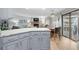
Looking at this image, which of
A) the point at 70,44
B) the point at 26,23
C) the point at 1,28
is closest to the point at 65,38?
the point at 70,44

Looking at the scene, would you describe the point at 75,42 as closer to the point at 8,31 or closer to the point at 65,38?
the point at 65,38

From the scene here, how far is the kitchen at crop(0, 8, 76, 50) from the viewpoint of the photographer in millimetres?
2646

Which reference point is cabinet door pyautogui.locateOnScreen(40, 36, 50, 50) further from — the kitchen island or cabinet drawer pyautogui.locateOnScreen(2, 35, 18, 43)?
cabinet drawer pyautogui.locateOnScreen(2, 35, 18, 43)

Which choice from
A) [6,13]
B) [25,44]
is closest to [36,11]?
[6,13]

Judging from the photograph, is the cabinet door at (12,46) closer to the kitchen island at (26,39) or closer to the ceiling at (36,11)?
the kitchen island at (26,39)

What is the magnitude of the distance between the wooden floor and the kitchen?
6cm

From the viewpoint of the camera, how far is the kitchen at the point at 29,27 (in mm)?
2646

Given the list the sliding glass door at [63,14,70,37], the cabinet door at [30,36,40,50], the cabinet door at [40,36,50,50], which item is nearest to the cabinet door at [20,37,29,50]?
the cabinet door at [30,36,40,50]

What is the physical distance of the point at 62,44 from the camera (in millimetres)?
2678

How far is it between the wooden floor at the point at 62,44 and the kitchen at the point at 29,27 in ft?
0.20
